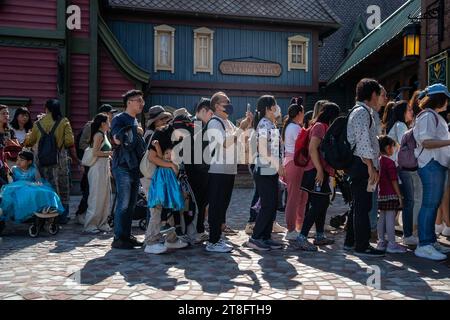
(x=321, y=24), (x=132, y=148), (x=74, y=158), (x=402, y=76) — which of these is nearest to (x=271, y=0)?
(x=321, y=24)

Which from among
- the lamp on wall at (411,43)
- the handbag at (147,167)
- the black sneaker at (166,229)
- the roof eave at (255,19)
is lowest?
the black sneaker at (166,229)

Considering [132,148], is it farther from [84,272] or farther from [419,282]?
[419,282]

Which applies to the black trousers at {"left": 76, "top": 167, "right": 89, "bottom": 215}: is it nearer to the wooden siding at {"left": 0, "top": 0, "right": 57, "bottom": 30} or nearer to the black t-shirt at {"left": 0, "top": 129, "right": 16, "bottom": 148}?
the black t-shirt at {"left": 0, "top": 129, "right": 16, "bottom": 148}

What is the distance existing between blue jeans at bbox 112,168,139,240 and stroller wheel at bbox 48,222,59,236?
1465 millimetres

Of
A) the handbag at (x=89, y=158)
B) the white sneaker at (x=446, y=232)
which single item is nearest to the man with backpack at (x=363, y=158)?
the white sneaker at (x=446, y=232)

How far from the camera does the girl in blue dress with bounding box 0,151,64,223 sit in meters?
6.52

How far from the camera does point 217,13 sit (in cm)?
1708

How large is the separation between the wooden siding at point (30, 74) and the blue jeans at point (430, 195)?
33.7 feet

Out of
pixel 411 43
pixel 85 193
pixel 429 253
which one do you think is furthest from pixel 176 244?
pixel 411 43

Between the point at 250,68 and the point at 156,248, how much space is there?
1344 cm

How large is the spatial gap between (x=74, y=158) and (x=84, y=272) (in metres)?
3.48

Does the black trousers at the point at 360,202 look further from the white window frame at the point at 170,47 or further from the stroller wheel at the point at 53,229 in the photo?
the white window frame at the point at 170,47

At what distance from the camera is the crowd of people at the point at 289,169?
17.1 ft

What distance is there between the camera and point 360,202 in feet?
16.9
